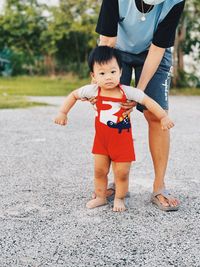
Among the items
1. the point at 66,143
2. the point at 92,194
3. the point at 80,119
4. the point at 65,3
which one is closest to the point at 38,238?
the point at 92,194

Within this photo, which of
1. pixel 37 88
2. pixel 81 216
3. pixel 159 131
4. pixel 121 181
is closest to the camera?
pixel 81 216

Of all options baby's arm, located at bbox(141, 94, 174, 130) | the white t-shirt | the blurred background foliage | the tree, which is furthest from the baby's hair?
the blurred background foliage

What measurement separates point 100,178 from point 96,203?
0.51ft

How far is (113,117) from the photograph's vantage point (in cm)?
285

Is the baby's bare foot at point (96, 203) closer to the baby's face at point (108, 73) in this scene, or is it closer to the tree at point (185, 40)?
the baby's face at point (108, 73)

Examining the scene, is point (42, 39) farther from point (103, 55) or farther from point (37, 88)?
point (103, 55)

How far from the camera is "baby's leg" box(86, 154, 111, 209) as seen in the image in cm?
297

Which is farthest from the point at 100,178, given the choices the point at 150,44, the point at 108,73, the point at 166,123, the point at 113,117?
the point at 150,44

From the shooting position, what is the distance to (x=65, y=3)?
22.2m

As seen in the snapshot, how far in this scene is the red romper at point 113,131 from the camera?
2846 millimetres

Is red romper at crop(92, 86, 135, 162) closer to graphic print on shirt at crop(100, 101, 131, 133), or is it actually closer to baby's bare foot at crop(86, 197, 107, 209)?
graphic print on shirt at crop(100, 101, 131, 133)

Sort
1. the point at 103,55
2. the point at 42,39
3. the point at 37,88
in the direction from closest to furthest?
the point at 103,55 < the point at 37,88 < the point at 42,39

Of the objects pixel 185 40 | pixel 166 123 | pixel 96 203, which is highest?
pixel 166 123

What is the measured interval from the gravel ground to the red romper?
354mm
